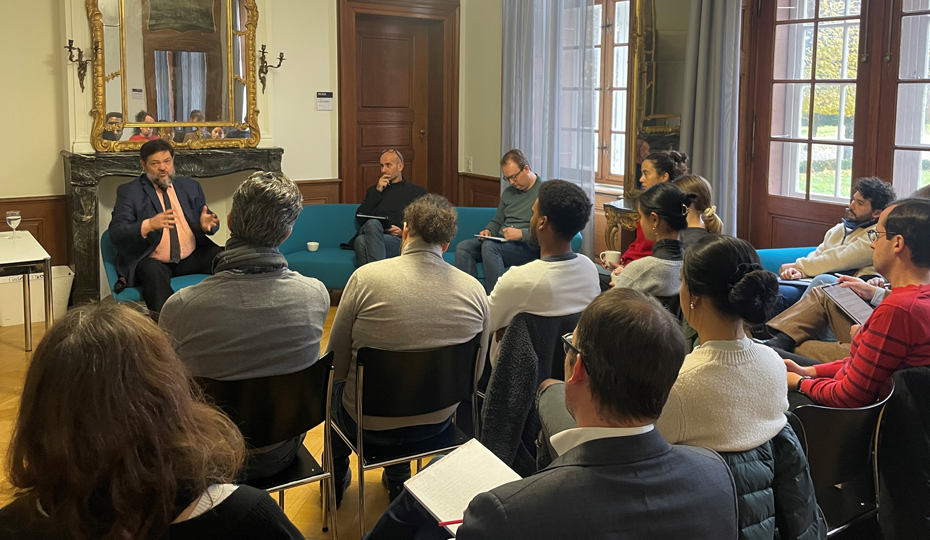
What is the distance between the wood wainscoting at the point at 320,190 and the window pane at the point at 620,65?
2499 mm

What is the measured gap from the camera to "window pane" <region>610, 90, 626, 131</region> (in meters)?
6.59

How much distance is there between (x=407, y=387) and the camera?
247 cm

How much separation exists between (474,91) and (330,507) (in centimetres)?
560

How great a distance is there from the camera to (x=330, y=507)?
257 cm

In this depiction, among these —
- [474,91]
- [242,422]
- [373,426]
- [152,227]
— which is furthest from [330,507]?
[474,91]

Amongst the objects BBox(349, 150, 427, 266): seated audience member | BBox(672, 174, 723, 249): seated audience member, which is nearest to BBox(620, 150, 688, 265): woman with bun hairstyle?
BBox(672, 174, 723, 249): seated audience member

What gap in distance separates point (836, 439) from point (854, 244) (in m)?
2.17

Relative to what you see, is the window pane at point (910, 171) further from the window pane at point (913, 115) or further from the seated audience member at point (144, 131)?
the seated audience member at point (144, 131)

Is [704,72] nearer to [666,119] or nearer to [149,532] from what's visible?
[666,119]

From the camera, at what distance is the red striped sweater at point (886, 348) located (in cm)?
222

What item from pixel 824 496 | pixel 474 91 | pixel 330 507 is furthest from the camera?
pixel 474 91

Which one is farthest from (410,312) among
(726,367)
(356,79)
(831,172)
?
(356,79)

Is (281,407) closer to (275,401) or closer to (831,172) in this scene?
(275,401)

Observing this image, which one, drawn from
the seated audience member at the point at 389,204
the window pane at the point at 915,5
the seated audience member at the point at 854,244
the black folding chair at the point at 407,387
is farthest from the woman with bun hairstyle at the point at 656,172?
the seated audience member at the point at 389,204
